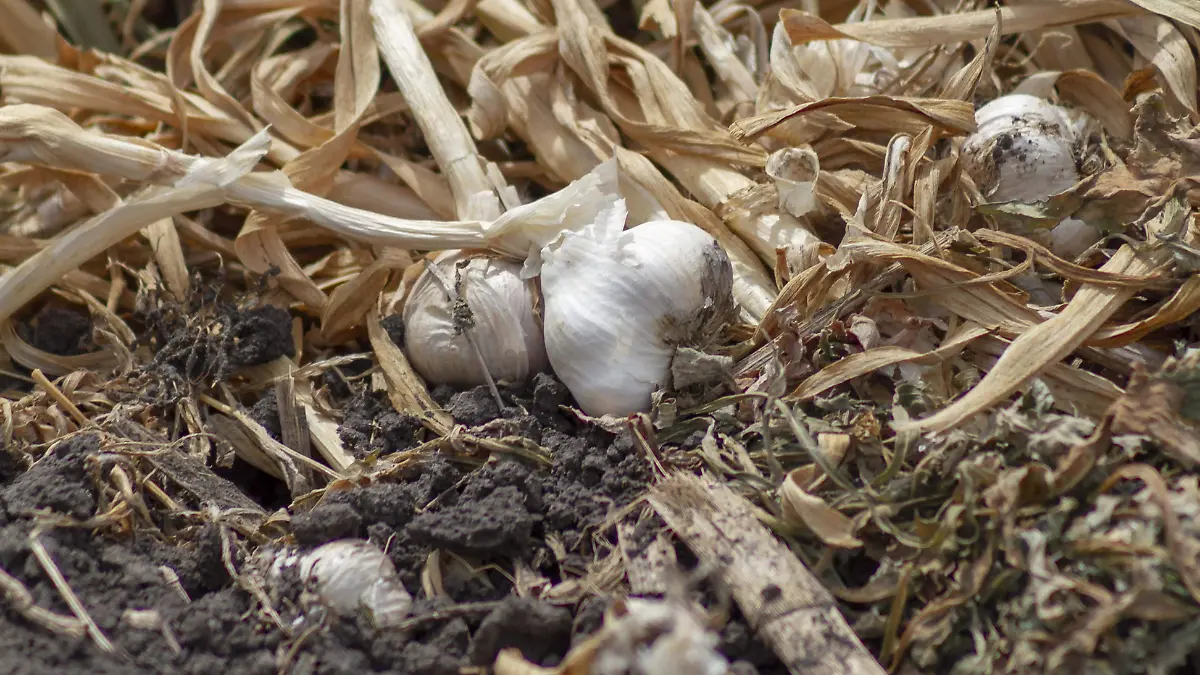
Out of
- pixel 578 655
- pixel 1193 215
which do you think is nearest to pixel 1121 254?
pixel 1193 215

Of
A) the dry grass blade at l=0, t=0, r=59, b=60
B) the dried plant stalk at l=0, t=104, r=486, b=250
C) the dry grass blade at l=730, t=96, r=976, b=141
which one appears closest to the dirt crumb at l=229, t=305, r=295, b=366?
the dried plant stalk at l=0, t=104, r=486, b=250

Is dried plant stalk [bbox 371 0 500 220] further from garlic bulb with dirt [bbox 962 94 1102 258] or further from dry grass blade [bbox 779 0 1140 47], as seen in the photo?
garlic bulb with dirt [bbox 962 94 1102 258]

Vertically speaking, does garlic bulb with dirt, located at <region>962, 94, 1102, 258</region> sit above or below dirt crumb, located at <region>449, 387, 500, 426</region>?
above

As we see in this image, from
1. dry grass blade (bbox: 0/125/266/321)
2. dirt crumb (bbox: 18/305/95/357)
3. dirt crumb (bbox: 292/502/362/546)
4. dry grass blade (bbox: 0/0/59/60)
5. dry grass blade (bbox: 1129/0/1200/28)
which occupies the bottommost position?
dirt crumb (bbox: 292/502/362/546)

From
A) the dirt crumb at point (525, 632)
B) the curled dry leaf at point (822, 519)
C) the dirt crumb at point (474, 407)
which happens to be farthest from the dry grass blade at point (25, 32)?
the curled dry leaf at point (822, 519)

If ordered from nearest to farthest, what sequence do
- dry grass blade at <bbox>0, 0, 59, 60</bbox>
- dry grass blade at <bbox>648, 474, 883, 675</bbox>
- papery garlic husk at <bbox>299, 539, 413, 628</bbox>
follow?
dry grass blade at <bbox>648, 474, 883, 675</bbox>, papery garlic husk at <bbox>299, 539, 413, 628</bbox>, dry grass blade at <bbox>0, 0, 59, 60</bbox>

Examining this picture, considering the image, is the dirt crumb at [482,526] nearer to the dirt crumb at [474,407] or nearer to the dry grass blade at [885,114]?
the dirt crumb at [474,407]
